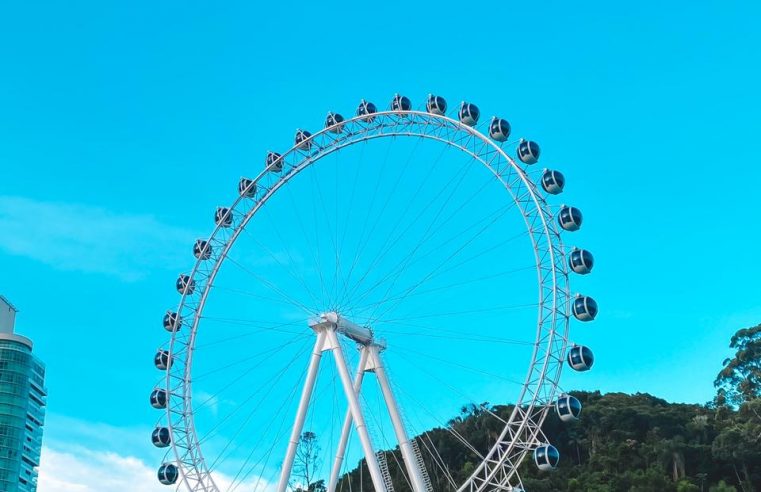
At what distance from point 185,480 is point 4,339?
87440mm

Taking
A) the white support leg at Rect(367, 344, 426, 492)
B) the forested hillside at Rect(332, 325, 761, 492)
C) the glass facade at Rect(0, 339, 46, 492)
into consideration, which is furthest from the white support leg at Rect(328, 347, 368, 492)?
the glass facade at Rect(0, 339, 46, 492)

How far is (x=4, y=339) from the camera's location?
127 m

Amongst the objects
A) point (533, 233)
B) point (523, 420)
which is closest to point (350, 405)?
point (523, 420)

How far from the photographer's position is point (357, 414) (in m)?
42.6

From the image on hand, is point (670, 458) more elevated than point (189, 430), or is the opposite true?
point (670, 458)

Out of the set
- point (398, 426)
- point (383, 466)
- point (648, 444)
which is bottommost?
point (383, 466)

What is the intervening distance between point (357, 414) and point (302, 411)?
281 cm

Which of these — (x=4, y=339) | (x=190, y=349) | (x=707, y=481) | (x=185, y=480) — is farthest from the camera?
(x=4, y=339)

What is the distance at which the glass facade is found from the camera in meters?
123

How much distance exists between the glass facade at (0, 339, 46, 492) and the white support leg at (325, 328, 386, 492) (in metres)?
91.8

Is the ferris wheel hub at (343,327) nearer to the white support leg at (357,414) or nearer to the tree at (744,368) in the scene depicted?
the white support leg at (357,414)

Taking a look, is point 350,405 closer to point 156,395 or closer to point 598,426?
point 156,395

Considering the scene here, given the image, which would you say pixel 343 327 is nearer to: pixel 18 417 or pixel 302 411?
pixel 302 411

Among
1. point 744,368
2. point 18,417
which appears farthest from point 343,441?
point 18,417
